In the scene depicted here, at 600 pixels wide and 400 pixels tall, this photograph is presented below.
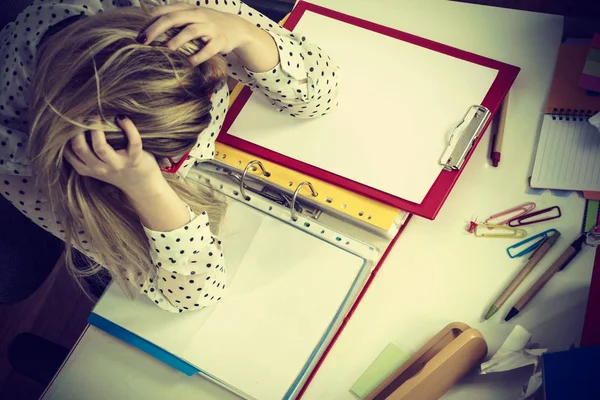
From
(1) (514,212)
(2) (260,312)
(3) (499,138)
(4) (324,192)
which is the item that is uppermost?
(3) (499,138)

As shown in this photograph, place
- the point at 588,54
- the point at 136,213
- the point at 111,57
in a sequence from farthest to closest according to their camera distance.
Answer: the point at 588,54
the point at 136,213
the point at 111,57

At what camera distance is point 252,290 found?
879mm

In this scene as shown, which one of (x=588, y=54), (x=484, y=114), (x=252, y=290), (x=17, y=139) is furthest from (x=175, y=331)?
(x=588, y=54)

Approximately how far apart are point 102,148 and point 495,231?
617 millimetres

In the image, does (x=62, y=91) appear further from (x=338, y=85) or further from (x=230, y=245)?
(x=338, y=85)

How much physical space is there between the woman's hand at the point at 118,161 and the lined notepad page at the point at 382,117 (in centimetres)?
29

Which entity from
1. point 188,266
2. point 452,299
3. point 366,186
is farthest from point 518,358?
point 188,266

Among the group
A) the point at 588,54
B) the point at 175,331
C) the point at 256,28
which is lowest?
the point at 175,331

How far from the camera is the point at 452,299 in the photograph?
858mm

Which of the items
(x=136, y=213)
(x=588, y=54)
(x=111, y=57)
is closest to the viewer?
(x=111, y=57)

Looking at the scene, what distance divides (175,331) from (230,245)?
0.17m

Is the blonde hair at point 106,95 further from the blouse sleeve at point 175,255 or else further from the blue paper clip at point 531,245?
the blue paper clip at point 531,245

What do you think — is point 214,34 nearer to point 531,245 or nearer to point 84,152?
point 84,152

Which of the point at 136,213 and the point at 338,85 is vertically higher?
the point at 338,85
